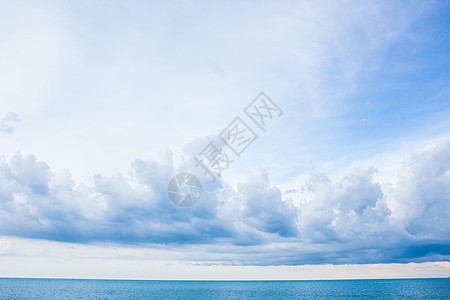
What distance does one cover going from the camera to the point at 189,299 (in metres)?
189

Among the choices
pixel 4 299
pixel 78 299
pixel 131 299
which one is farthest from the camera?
pixel 131 299

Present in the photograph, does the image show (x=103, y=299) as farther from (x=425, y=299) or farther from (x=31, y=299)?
(x=425, y=299)

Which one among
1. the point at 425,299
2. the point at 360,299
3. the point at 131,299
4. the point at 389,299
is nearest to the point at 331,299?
the point at 360,299

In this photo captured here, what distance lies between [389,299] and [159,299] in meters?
139

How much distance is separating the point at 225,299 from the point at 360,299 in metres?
85.0

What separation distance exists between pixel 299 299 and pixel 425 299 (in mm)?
70415

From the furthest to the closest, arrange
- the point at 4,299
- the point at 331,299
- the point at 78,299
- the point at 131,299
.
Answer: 1. the point at 331,299
2. the point at 131,299
3. the point at 78,299
4. the point at 4,299

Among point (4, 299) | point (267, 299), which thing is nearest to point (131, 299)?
point (4, 299)

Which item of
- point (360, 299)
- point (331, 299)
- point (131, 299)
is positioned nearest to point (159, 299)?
point (131, 299)

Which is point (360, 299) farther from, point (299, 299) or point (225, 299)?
point (225, 299)

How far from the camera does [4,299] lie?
6127 inches

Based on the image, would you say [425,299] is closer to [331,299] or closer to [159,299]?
[331,299]

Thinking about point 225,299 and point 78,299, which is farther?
point 225,299

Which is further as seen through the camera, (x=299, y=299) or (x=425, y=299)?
(x=299, y=299)
